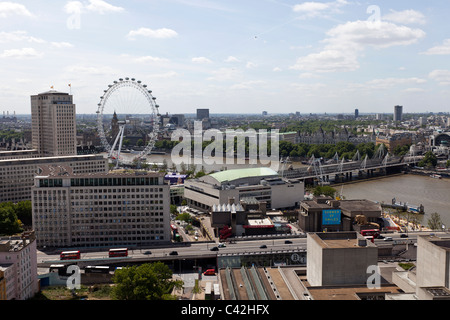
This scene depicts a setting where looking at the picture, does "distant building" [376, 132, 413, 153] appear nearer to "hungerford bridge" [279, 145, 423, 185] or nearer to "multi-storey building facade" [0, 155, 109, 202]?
"hungerford bridge" [279, 145, 423, 185]

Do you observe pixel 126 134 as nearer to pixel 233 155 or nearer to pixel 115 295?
pixel 233 155

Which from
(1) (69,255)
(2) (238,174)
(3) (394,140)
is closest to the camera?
(1) (69,255)

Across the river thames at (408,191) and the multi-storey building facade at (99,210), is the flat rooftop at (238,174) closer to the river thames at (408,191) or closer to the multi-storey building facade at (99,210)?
the multi-storey building facade at (99,210)

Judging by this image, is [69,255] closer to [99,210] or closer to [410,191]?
[99,210]

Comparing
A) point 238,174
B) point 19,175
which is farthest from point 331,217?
point 19,175

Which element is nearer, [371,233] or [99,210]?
[99,210]

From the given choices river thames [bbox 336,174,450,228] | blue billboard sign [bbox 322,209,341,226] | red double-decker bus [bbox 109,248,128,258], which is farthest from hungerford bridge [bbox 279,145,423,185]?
red double-decker bus [bbox 109,248,128,258]
